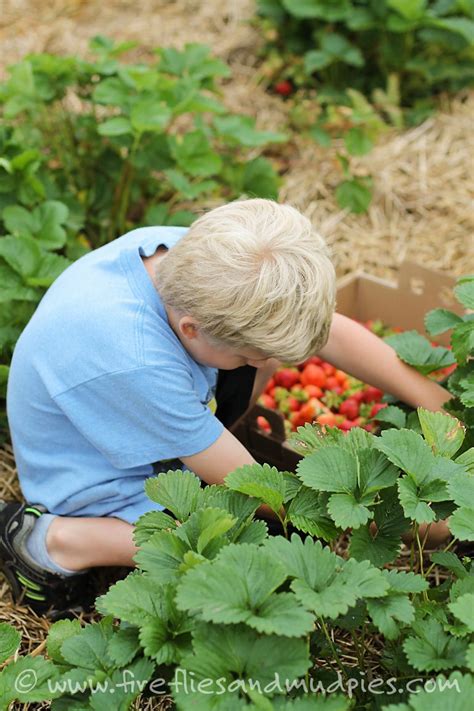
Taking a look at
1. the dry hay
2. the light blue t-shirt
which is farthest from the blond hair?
the dry hay

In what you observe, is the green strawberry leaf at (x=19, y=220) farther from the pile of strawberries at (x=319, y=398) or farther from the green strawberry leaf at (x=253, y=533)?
the green strawberry leaf at (x=253, y=533)

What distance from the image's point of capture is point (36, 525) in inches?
79.3

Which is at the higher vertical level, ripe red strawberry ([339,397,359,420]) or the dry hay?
the dry hay

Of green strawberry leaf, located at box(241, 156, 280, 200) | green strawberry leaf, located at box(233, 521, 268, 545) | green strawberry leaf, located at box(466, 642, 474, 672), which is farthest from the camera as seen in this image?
green strawberry leaf, located at box(241, 156, 280, 200)

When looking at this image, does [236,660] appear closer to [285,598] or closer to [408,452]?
[285,598]

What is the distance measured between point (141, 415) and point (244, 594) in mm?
673

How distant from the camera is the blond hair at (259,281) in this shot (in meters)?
1.66

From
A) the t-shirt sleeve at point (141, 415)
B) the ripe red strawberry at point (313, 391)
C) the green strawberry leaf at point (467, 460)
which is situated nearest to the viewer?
the green strawberry leaf at point (467, 460)

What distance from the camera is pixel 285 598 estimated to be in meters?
1.20

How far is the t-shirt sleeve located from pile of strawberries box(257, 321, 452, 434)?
0.64 meters

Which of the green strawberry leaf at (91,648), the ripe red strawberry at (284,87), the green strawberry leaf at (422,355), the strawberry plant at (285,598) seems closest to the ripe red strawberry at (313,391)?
the green strawberry leaf at (422,355)

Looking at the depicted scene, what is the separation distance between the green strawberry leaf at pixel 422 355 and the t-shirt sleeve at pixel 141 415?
0.54 m

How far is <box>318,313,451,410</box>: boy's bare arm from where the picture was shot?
82.7 inches

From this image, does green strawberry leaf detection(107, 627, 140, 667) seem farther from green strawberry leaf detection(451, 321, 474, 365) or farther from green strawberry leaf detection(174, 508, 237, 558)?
green strawberry leaf detection(451, 321, 474, 365)
